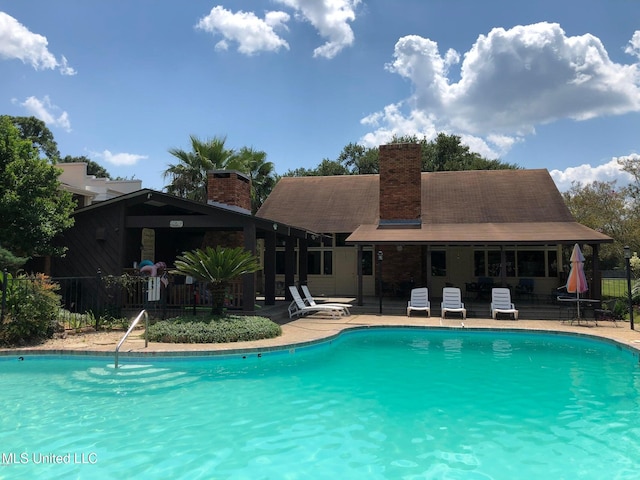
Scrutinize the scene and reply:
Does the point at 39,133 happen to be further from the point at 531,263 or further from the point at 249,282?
the point at 531,263

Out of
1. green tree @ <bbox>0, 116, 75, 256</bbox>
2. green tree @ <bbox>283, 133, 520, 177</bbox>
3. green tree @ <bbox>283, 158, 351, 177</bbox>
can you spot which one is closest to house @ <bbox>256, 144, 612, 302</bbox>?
green tree @ <bbox>0, 116, 75, 256</bbox>

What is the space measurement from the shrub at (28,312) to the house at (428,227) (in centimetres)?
832

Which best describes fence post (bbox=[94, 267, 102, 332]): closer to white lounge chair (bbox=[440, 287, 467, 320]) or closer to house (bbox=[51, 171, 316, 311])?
house (bbox=[51, 171, 316, 311])

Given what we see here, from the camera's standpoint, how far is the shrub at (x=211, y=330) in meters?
9.74

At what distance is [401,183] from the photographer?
63.4 ft

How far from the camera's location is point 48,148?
156 ft

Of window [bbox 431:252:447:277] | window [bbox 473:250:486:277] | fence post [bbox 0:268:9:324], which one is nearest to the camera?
fence post [bbox 0:268:9:324]

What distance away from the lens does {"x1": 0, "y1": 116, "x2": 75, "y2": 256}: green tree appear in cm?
1222

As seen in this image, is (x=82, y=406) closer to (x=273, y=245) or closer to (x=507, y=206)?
(x=273, y=245)

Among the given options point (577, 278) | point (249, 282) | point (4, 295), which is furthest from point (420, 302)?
point (4, 295)

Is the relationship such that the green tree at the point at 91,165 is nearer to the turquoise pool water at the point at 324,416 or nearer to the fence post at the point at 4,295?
the fence post at the point at 4,295

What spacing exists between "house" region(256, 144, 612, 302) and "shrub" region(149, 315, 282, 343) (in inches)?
241

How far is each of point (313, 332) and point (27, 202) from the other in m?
8.87

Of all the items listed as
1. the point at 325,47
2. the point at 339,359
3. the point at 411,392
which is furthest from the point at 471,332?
the point at 325,47
